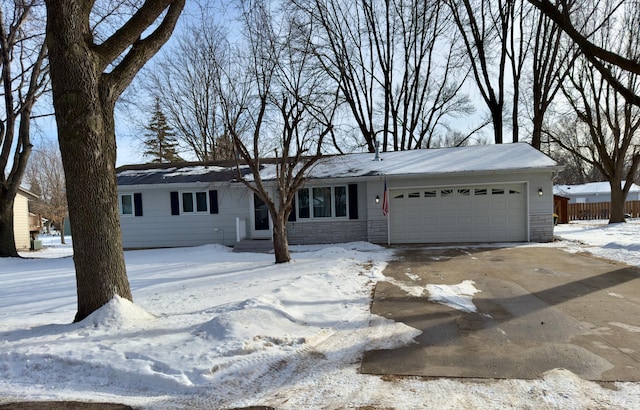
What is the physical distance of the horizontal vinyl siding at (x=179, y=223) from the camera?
47.0 feet

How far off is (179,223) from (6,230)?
743 cm

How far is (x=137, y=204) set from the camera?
1480cm

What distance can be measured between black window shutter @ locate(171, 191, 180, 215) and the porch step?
3205mm

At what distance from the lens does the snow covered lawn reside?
2.88 meters

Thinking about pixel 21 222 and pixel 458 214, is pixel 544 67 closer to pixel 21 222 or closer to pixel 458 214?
pixel 458 214

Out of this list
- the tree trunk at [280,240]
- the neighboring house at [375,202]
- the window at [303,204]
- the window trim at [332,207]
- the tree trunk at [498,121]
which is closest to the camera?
the tree trunk at [280,240]

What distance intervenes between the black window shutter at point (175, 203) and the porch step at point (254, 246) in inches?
126

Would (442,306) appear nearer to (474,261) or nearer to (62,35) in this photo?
(474,261)

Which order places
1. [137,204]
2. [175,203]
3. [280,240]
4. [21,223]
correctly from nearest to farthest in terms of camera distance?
[280,240] < [175,203] < [137,204] < [21,223]

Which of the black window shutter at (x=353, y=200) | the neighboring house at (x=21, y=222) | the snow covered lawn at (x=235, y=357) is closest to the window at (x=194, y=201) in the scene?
the black window shutter at (x=353, y=200)

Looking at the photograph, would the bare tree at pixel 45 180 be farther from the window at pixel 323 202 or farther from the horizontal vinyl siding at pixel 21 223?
the window at pixel 323 202

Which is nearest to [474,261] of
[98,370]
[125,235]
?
[98,370]

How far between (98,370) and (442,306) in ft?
14.6

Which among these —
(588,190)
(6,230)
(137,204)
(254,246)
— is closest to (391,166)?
(254,246)
